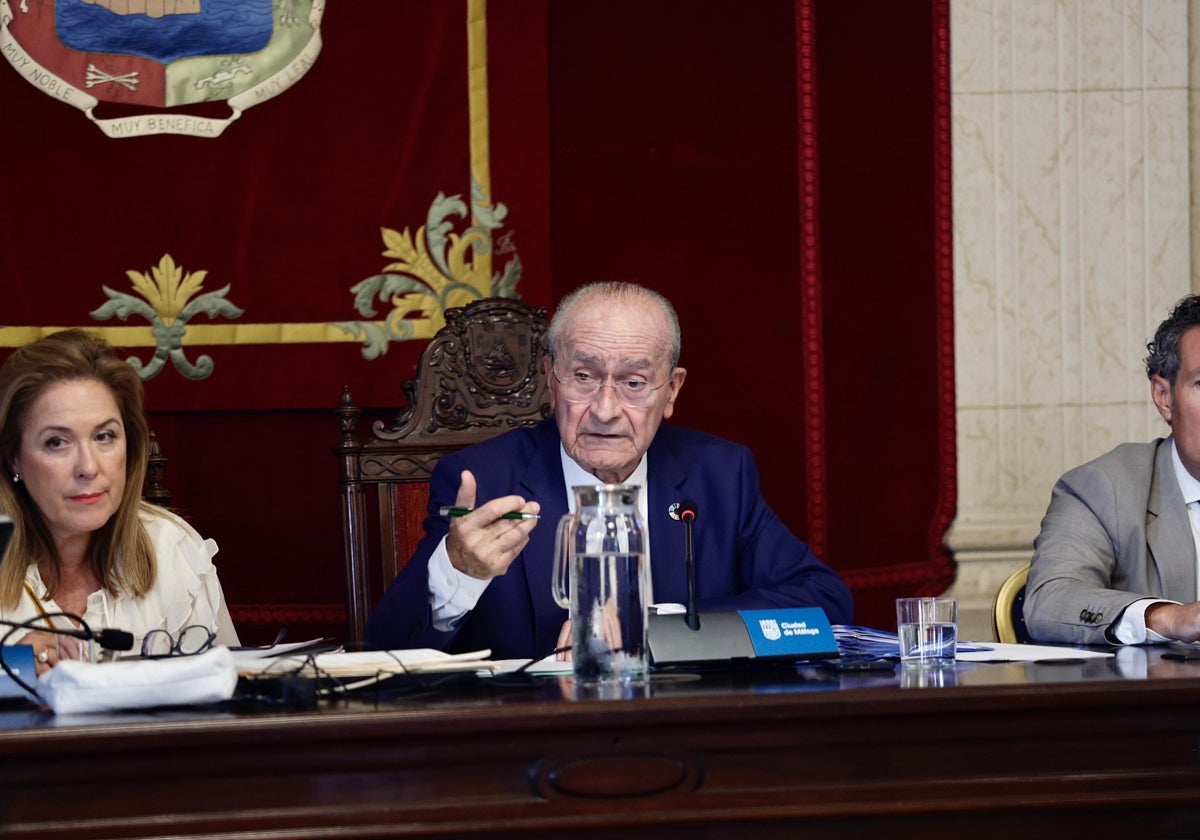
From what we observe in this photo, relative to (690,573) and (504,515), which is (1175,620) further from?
(504,515)

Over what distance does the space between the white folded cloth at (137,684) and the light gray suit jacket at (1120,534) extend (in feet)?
4.31

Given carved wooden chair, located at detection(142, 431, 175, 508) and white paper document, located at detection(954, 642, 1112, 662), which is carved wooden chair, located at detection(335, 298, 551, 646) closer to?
carved wooden chair, located at detection(142, 431, 175, 508)

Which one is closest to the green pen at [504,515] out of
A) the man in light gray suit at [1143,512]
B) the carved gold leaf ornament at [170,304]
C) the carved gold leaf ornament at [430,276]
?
the man in light gray suit at [1143,512]

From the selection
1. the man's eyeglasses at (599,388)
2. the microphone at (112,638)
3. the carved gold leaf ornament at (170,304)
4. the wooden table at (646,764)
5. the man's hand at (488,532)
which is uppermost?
the carved gold leaf ornament at (170,304)

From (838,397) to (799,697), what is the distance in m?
2.29

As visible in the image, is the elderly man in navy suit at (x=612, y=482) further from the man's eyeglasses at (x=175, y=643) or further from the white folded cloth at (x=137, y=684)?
the white folded cloth at (x=137, y=684)

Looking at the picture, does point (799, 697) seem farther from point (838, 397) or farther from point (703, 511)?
point (838, 397)

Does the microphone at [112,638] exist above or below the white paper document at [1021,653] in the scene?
above

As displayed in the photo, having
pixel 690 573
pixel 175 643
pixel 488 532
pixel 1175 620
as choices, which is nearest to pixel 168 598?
pixel 175 643

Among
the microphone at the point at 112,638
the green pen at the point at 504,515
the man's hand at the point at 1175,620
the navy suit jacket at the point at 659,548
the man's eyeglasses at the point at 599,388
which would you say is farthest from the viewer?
the man's eyeglasses at the point at 599,388

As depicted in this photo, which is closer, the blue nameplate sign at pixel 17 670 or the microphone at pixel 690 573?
the blue nameplate sign at pixel 17 670

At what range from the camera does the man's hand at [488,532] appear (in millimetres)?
1870

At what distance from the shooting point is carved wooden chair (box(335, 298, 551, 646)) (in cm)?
285

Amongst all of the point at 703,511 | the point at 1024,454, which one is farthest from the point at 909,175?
the point at 703,511
